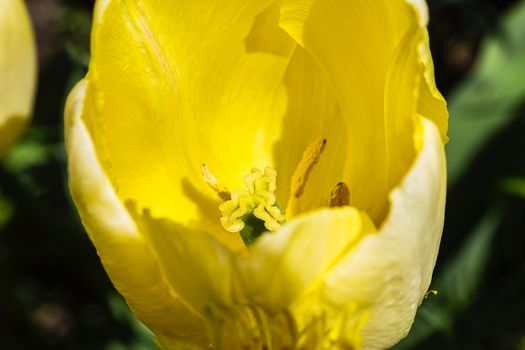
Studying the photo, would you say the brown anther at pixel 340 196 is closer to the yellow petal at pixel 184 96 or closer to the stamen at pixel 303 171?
the stamen at pixel 303 171

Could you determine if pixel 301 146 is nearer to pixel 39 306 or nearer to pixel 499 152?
pixel 499 152

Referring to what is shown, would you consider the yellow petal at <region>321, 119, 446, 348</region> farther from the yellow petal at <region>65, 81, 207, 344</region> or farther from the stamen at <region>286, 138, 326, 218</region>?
the stamen at <region>286, 138, 326, 218</region>

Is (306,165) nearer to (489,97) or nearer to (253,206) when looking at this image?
(253,206)

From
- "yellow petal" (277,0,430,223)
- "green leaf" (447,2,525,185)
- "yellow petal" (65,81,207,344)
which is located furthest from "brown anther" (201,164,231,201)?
"green leaf" (447,2,525,185)

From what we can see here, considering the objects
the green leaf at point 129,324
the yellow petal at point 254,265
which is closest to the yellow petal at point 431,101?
the yellow petal at point 254,265

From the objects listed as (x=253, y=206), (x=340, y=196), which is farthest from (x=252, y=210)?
(x=340, y=196)

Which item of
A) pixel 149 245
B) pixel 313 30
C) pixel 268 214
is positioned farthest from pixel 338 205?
pixel 149 245
